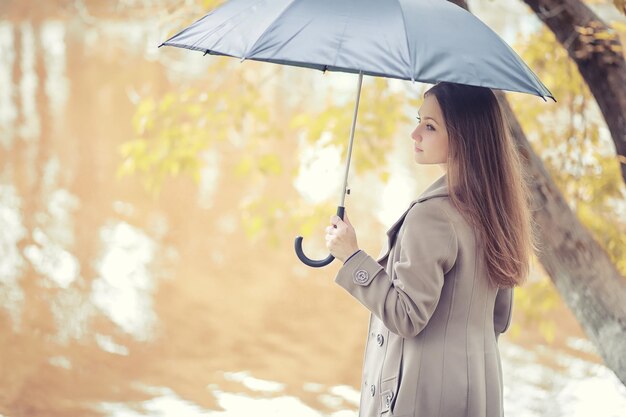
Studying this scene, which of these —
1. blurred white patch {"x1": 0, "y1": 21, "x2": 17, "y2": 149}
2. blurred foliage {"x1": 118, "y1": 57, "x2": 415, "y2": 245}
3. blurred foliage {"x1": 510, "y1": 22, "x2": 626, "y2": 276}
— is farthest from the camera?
blurred white patch {"x1": 0, "y1": 21, "x2": 17, "y2": 149}

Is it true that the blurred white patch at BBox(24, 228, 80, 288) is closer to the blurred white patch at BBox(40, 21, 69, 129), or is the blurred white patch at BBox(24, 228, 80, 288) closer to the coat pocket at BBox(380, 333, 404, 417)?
the blurred white patch at BBox(40, 21, 69, 129)

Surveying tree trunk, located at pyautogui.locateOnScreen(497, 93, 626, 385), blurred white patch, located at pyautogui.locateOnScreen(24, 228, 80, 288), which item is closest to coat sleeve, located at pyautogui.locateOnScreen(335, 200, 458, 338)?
tree trunk, located at pyautogui.locateOnScreen(497, 93, 626, 385)

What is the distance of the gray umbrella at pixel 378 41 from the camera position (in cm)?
206

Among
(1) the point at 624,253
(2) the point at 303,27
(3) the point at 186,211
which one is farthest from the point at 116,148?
(2) the point at 303,27

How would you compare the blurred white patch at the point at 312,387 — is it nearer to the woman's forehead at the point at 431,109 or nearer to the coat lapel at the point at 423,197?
the coat lapel at the point at 423,197

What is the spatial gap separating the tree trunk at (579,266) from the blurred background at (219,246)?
0.53m

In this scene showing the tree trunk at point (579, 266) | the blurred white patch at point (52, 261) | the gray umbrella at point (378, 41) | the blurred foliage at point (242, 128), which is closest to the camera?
the gray umbrella at point (378, 41)

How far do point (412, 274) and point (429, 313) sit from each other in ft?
0.33

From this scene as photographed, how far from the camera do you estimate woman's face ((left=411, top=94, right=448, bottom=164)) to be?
7.20 feet

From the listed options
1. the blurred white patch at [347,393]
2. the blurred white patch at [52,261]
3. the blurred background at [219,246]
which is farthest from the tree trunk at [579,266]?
the blurred white patch at [52,261]

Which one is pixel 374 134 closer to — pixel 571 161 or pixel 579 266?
pixel 571 161

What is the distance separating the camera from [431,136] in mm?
2205

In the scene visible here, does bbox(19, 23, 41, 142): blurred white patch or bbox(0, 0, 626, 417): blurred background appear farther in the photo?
bbox(19, 23, 41, 142): blurred white patch

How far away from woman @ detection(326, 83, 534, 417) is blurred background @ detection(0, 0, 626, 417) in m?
1.11
